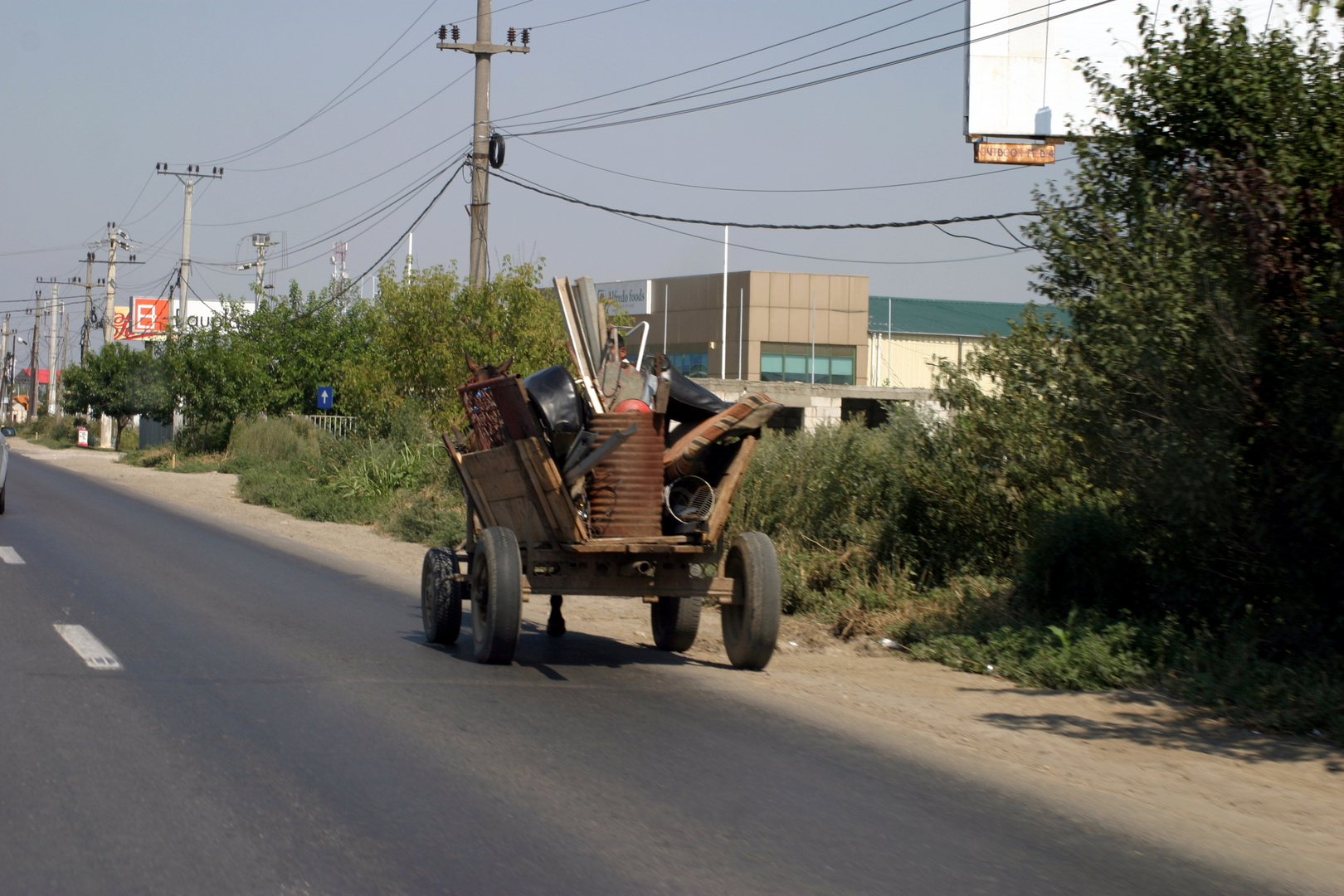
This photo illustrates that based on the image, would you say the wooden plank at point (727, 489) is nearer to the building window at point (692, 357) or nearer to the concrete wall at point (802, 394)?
Answer: the concrete wall at point (802, 394)

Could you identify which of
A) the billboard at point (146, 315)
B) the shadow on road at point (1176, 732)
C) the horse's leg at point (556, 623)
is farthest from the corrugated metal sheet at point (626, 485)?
the billboard at point (146, 315)

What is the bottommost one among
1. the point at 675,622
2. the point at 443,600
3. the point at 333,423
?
the point at 675,622

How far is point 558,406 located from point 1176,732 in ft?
14.8

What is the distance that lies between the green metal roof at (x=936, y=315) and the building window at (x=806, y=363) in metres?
2.49

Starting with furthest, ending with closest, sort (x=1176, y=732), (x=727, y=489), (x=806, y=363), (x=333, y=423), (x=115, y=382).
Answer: (x=115, y=382) < (x=806, y=363) < (x=333, y=423) < (x=727, y=489) < (x=1176, y=732)

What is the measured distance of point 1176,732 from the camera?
24.3ft

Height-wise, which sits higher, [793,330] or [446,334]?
[793,330]

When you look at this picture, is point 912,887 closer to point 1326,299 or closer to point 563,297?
point 1326,299

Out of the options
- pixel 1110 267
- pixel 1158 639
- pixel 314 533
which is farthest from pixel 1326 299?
pixel 314 533

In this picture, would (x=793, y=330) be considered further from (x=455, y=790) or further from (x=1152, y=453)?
(x=455, y=790)

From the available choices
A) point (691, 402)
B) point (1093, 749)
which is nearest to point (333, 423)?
point (691, 402)

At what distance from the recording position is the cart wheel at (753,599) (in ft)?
27.7

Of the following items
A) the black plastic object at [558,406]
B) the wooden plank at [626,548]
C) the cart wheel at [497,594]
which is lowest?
the cart wheel at [497,594]

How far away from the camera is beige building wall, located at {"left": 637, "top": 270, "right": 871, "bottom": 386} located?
55.6 metres
